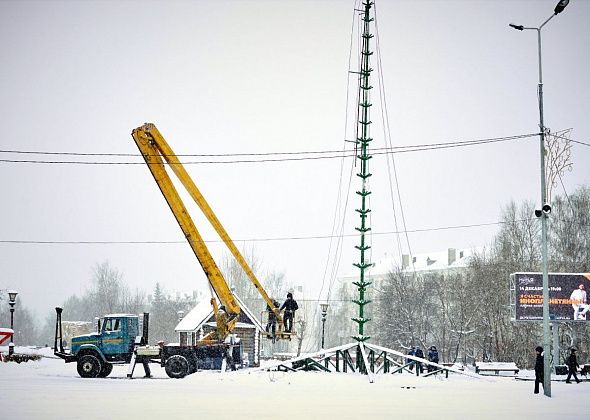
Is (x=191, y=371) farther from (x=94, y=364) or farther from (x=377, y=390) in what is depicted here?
(x=377, y=390)

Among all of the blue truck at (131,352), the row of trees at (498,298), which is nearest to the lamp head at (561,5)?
the blue truck at (131,352)

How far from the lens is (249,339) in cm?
4828

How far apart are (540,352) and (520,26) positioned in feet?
36.2

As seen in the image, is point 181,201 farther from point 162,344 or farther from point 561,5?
point 561,5

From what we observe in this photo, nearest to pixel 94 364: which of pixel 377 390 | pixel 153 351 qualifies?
pixel 153 351

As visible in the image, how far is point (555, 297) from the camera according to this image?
40.2 meters

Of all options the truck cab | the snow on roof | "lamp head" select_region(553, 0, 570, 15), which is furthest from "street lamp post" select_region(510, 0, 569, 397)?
the snow on roof

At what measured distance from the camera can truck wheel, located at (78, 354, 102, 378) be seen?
1117 inches

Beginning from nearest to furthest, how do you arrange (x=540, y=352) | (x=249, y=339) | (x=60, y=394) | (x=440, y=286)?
(x=60, y=394), (x=540, y=352), (x=249, y=339), (x=440, y=286)

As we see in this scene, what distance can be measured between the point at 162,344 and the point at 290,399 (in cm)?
1154

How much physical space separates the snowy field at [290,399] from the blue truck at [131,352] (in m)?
2.51

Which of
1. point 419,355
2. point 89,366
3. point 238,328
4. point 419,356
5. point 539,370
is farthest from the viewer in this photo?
point 238,328

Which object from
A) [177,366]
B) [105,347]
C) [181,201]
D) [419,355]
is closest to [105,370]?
[105,347]

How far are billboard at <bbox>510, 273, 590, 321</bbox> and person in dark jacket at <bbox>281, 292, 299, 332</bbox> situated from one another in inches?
612
